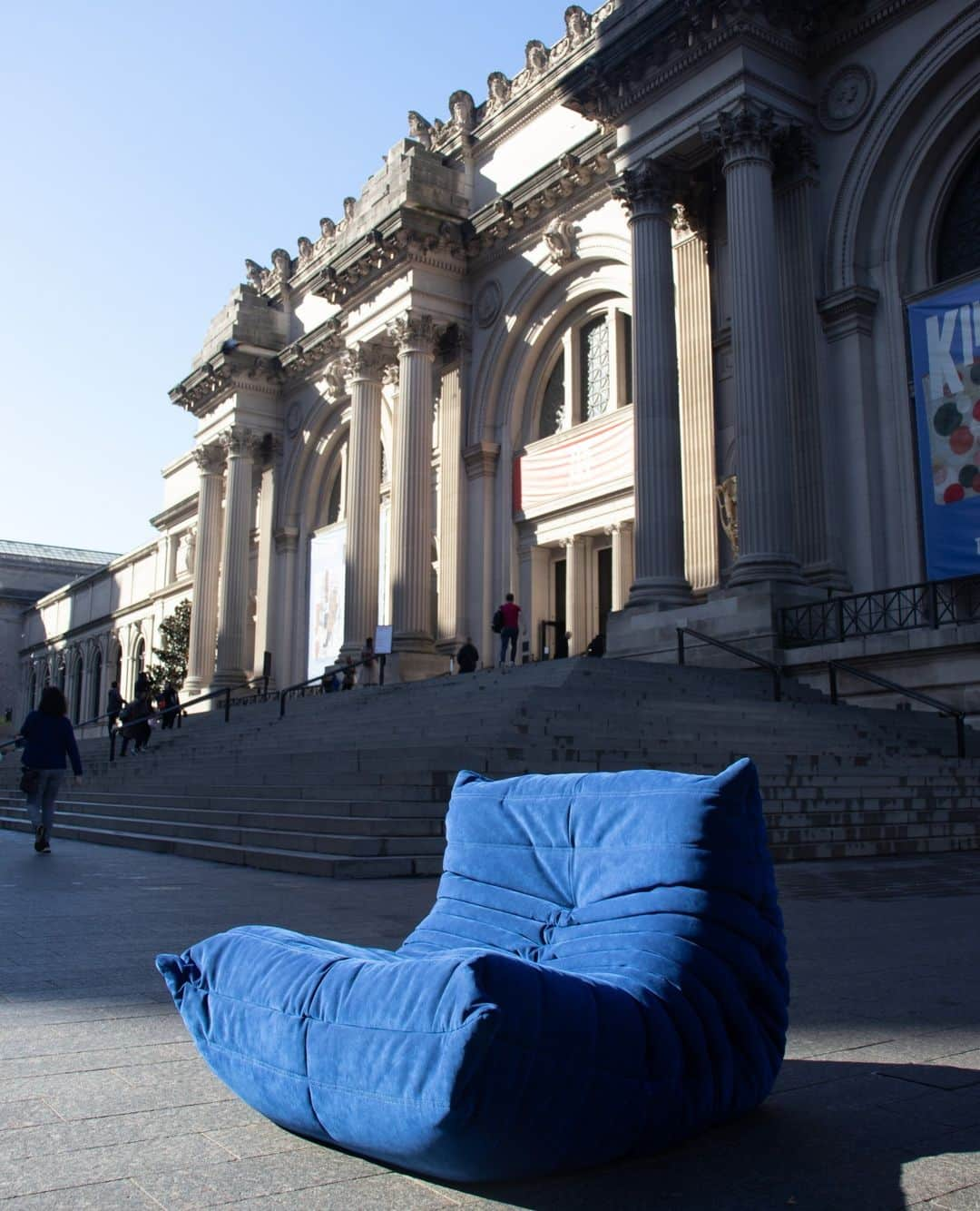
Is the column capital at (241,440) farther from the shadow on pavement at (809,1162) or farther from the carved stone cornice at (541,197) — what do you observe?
the shadow on pavement at (809,1162)

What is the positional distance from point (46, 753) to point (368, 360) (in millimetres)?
21476

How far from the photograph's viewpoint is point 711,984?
2.92 m

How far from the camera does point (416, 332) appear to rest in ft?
98.8

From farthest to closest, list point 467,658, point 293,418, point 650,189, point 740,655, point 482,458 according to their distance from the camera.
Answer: point 293,418, point 482,458, point 467,658, point 650,189, point 740,655

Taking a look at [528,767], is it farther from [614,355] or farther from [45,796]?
[614,355]

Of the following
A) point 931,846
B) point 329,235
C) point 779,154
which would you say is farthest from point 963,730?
point 329,235

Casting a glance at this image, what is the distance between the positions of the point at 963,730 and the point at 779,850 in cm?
554

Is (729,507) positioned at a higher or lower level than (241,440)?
lower

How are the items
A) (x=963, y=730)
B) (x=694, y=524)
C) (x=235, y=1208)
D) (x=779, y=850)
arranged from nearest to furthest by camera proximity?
(x=235, y=1208) → (x=779, y=850) → (x=963, y=730) → (x=694, y=524)

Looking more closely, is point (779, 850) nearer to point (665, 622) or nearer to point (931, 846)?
point (931, 846)

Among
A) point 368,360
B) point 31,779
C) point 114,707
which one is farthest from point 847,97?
point 114,707

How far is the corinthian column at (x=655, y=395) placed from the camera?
21875 millimetres

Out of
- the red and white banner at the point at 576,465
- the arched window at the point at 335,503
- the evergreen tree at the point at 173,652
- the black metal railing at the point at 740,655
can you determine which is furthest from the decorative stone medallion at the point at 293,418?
the black metal railing at the point at 740,655

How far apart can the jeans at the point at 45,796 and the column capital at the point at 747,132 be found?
1603 cm
